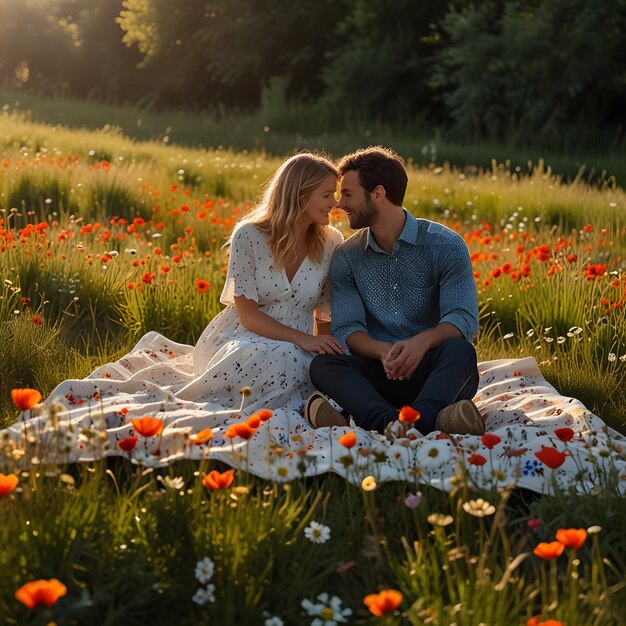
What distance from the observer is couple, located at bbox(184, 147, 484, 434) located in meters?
4.61

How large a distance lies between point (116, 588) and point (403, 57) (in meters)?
22.7

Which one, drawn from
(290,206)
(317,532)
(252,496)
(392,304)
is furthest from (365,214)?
(317,532)

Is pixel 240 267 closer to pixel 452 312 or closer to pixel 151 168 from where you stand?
pixel 452 312

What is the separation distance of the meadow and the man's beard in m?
0.95

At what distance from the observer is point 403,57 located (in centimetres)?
2400

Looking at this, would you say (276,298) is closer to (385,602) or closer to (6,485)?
(6,485)

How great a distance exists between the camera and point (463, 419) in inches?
160

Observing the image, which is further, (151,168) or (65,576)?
(151,168)

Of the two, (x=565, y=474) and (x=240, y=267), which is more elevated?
(x=240, y=267)

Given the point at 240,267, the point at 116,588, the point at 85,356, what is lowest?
the point at 85,356

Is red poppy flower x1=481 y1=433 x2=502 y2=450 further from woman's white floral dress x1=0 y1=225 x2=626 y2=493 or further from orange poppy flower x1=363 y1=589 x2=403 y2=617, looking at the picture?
orange poppy flower x1=363 y1=589 x2=403 y2=617

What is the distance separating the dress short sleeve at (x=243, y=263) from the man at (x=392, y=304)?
16.4 inches

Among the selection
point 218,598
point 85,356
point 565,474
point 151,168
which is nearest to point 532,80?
point 151,168

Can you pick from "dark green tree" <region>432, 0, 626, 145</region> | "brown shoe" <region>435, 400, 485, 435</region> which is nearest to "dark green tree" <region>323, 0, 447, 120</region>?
"dark green tree" <region>432, 0, 626, 145</region>
